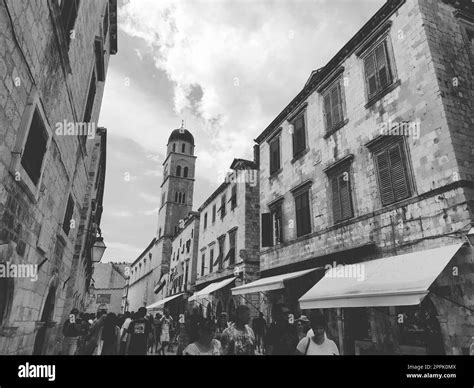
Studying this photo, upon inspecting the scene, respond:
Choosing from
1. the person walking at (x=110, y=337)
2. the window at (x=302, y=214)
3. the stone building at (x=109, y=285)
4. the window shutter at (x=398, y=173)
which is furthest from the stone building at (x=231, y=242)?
the stone building at (x=109, y=285)

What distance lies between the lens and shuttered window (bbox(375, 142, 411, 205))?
8148mm

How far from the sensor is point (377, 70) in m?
9.70

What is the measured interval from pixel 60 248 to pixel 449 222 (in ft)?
32.6

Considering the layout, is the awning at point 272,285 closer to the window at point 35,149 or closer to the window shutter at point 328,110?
the window shutter at point 328,110

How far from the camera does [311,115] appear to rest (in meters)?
12.8

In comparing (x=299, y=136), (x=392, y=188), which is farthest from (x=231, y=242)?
(x=392, y=188)

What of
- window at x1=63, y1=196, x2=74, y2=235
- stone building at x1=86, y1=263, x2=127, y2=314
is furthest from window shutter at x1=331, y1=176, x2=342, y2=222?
stone building at x1=86, y1=263, x2=127, y2=314

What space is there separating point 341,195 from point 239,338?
6.62m

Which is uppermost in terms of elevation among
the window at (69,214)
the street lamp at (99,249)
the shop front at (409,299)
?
the window at (69,214)

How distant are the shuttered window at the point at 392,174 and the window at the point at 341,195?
4.09 feet

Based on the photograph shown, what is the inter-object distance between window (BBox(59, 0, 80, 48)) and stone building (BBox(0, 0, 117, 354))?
0.06ft

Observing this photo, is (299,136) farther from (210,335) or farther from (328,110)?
(210,335)

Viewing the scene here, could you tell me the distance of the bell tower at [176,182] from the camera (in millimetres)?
43594
